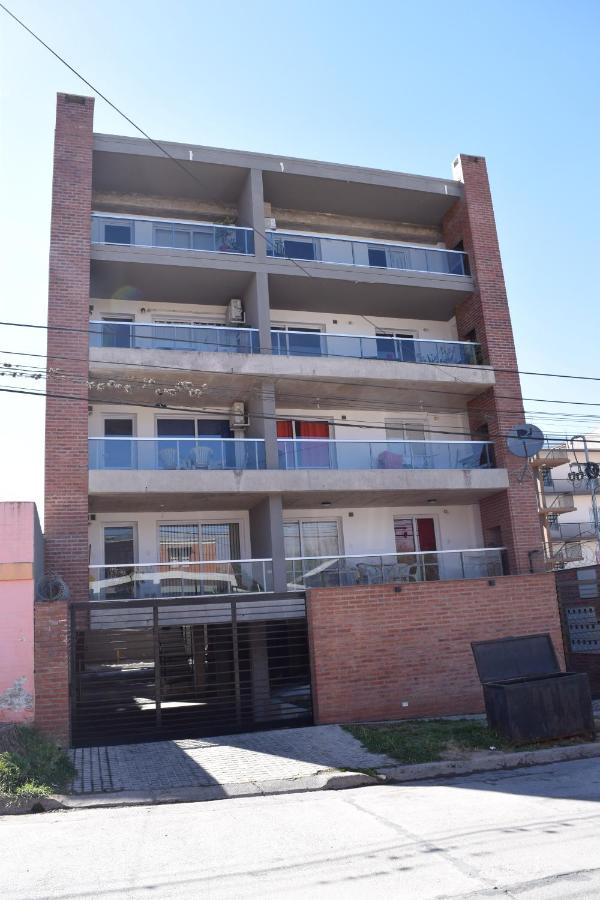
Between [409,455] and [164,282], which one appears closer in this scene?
[409,455]

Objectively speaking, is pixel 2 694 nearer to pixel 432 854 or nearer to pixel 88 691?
pixel 88 691

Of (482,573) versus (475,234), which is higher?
(475,234)

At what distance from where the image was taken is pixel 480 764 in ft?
36.6

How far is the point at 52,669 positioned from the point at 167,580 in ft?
12.9

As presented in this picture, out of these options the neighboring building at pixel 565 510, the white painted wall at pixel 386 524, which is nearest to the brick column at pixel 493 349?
the white painted wall at pixel 386 524

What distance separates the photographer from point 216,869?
6.64m

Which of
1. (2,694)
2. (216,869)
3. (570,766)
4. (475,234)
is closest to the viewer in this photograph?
(216,869)

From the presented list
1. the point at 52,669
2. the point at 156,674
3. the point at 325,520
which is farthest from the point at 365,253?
the point at 52,669

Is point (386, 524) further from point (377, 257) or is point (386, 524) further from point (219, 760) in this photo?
point (219, 760)

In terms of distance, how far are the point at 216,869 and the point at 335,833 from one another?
167 cm

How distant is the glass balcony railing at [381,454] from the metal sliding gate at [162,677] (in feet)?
13.0

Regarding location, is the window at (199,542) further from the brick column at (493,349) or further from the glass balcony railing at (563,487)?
the glass balcony railing at (563,487)

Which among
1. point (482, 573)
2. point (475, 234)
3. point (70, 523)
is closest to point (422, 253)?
point (475, 234)

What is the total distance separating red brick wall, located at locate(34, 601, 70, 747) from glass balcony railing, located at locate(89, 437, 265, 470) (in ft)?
15.7
